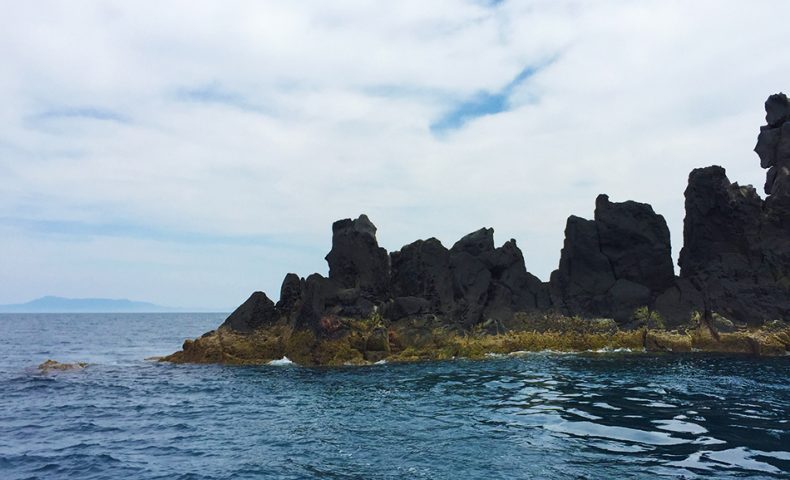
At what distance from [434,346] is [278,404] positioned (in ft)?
76.9

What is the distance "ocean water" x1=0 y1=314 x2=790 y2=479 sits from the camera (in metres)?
18.0

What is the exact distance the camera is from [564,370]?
39.5 metres

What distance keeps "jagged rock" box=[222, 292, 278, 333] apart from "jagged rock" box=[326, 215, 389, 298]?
753cm

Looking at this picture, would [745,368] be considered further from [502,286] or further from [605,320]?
[502,286]

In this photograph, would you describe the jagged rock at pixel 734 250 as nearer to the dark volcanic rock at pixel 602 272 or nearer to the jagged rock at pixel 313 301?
the dark volcanic rock at pixel 602 272

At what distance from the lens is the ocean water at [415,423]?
711 inches

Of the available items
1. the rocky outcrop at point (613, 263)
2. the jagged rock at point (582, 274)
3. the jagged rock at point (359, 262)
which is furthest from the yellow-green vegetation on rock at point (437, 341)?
the jagged rock at point (359, 262)

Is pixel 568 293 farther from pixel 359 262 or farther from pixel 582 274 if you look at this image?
pixel 359 262

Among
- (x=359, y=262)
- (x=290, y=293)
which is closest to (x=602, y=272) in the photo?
(x=359, y=262)

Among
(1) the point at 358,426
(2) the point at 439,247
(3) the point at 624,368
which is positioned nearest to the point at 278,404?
(1) the point at 358,426

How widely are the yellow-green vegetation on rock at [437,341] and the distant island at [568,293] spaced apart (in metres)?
0.13

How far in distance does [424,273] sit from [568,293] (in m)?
16.5

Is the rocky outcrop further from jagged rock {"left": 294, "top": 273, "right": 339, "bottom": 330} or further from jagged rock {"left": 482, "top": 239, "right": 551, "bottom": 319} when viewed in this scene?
jagged rock {"left": 294, "top": 273, "right": 339, "bottom": 330}

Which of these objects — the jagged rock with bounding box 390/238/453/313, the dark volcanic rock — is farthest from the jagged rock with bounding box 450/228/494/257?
the jagged rock with bounding box 390/238/453/313
